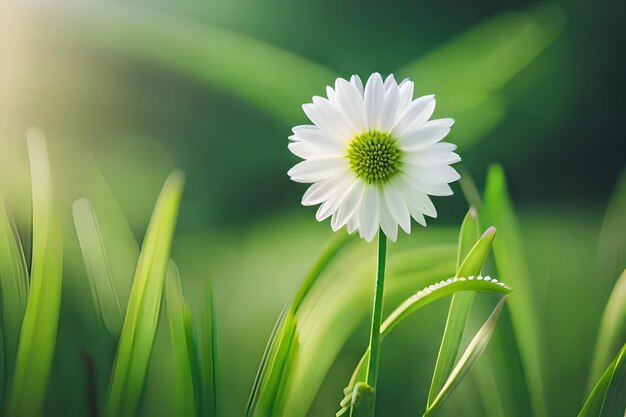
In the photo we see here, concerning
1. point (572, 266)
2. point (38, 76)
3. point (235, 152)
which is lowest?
point (572, 266)

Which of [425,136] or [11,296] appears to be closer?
[425,136]

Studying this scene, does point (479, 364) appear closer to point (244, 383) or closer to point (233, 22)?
point (244, 383)

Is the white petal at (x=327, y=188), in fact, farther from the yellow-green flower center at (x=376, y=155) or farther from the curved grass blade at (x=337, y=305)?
the curved grass blade at (x=337, y=305)

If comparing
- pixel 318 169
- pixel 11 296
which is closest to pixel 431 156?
pixel 318 169

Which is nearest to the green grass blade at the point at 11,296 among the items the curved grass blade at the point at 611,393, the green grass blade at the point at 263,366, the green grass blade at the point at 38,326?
the green grass blade at the point at 38,326

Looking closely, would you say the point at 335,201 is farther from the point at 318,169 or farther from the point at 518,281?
the point at 518,281

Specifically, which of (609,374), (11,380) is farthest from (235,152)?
(609,374)
